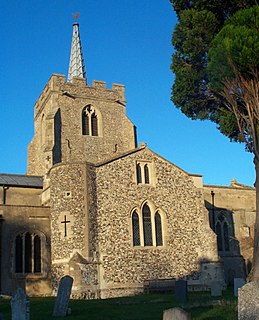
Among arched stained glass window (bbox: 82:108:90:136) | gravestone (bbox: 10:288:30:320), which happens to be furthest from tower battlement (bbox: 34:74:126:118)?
gravestone (bbox: 10:288:30:320)

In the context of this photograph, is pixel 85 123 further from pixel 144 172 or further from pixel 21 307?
pixel 21 307

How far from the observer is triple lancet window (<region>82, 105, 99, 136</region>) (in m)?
35.7

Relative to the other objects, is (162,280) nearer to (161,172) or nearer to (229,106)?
(161,172)

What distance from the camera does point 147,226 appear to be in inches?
984

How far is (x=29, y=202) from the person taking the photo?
28672 millimetres

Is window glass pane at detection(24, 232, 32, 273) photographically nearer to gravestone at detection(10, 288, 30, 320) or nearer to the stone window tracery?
the stone window tracery

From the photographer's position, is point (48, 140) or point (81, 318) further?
point (48, 140)

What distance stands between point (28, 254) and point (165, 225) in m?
7.40

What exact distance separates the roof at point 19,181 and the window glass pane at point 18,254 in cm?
546

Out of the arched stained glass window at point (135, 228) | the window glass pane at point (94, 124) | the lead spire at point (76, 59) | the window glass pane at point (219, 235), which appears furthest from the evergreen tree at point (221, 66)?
the lead spire at point (76, 59)

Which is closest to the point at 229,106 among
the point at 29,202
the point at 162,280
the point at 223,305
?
the point at 223,305

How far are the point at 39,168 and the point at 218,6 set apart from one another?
74.2ft

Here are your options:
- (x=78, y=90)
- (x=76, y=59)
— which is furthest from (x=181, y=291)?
(x=76, y=59)

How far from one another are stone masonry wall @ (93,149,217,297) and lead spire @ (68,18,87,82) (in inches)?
753
